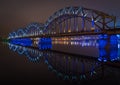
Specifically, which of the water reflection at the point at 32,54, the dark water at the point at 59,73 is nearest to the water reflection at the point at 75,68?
the dark water at the point at 59,73

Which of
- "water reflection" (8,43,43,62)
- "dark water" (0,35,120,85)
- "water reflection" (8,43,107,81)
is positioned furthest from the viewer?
"water reflection" (8,43,43,62)

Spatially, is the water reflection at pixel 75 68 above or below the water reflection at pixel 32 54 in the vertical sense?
above

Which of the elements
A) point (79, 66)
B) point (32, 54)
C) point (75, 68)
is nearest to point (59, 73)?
point (75, 68)

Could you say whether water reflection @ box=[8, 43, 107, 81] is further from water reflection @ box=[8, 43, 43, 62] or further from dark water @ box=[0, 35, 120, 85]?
water reflection @ box=[8, 43, 43, 62]

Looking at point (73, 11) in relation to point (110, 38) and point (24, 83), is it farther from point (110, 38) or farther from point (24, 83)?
point (24, 83)

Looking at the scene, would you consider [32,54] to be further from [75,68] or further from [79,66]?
[75,68]

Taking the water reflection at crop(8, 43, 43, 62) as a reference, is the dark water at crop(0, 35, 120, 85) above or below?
above

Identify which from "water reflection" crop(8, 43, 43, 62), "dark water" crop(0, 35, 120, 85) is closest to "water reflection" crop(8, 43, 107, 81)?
"dark water" crop(0, 35, 120, 85)

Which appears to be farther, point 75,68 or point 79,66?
point 79,66

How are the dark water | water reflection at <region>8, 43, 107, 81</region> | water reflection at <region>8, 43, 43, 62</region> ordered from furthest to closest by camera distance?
water reflection at <region>8, 43, 43, 62</region> < water reflection at <region>8, 43, 107, 81</region> < the dark water

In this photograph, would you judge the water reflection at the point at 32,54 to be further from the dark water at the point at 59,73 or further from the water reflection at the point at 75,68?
the dark water at the point at 59,73

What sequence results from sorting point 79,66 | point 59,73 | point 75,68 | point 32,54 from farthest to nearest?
point 32,54 < point 79,66 < point 75,68 < point 59,73

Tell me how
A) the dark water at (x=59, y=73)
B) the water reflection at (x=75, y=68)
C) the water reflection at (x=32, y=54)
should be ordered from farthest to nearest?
1. the water reflection at (x=32, y=54)
2. the water reflection at (x=75, y=68)
3. the dark water at (x=59, y=73)

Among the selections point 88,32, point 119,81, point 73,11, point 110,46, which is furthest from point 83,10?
point 119,81
